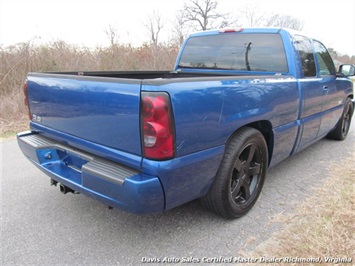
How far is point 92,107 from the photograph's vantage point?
2062mm

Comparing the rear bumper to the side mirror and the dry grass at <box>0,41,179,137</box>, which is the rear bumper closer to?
the side mirror

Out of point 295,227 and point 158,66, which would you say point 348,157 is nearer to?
point 295,227

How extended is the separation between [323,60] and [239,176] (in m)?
2.66

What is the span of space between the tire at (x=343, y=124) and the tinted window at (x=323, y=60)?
1101mm

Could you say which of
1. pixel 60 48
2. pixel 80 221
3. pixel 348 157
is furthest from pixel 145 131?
pixel 60 48

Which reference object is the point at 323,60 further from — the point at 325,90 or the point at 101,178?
the point at 101,178

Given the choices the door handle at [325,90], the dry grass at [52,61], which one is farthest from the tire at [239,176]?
the dry grass at [52,61]

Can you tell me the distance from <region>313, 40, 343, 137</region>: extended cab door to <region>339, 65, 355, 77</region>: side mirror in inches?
13.0

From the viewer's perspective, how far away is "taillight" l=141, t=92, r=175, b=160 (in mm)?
1753

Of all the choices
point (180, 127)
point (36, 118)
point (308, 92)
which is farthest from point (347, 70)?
point (36, 118)

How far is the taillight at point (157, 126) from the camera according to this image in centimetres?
175

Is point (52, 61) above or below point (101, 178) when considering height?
above

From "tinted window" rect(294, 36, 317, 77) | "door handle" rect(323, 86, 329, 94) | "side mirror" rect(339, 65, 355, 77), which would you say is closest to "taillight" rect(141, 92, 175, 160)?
"tinted window" rect(294, 36, 317, 77)

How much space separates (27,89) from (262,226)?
269cm
